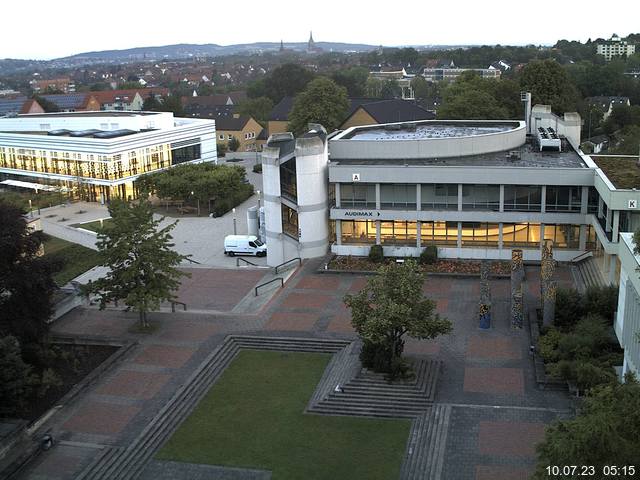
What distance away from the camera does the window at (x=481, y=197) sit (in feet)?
127

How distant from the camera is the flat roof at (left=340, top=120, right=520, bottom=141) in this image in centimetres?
4691

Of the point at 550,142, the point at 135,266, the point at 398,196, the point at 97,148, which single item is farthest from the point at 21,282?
the point at 97,148

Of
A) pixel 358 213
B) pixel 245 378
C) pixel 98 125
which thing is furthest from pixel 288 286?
pixel 98 125

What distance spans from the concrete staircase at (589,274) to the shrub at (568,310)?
3734 mm

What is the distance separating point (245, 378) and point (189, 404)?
2.67 metres

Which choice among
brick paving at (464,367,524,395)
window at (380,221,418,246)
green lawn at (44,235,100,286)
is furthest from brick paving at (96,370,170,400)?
window at (380,221,418,246)

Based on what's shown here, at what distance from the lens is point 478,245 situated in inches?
1554

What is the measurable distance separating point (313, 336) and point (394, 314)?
6208mm

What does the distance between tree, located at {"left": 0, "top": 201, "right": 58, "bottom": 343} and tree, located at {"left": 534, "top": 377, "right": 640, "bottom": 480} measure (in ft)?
63.1

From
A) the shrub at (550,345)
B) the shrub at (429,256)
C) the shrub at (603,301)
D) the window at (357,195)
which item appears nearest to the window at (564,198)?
the shrub at (429,256)

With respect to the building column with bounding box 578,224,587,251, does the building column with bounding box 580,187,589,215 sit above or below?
above

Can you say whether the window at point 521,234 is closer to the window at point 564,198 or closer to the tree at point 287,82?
the window at point 564,198

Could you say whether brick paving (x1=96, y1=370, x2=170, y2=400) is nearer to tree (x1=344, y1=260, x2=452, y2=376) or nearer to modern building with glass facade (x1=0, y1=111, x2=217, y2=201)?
tree (x1=344, y1=260, x2=452, y2=376)

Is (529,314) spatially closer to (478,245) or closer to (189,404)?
(478,245)
